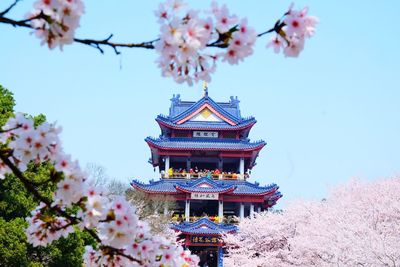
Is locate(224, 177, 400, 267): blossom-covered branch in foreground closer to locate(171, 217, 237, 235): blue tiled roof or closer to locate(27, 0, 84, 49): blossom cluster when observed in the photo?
locate(171, 217, 237, 235): blue tiled roof

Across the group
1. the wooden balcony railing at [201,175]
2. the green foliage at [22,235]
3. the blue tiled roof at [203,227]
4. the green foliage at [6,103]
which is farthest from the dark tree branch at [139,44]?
the wooden balcony railing at [201,175]

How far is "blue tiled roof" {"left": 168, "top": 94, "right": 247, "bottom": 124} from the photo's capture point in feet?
105

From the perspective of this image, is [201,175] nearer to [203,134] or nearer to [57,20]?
[203,134]

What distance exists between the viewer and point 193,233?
89.8 feet

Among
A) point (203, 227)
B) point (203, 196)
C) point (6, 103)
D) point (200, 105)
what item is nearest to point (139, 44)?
point (6, 103)

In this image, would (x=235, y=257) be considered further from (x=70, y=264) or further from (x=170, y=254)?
(x=170, y=254)

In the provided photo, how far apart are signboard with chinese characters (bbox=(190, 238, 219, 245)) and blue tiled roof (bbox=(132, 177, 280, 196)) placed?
2.61 meters

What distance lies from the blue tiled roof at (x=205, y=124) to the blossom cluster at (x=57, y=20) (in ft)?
95.6

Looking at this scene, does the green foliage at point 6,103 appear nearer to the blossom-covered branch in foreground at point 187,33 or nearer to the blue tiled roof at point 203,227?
the blue tiled roof at point 203,227

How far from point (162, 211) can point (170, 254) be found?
86.8ft

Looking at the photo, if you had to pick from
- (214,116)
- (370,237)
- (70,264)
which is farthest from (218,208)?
(370,237)

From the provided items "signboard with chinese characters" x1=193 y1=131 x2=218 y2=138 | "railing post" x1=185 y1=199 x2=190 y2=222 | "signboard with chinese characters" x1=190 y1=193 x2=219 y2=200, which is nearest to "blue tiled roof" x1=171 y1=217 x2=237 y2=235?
"railing post" x1=185 y1=199 x2=190 y2=222

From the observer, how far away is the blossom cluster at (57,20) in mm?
2396

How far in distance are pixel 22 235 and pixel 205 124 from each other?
17.8 meters
